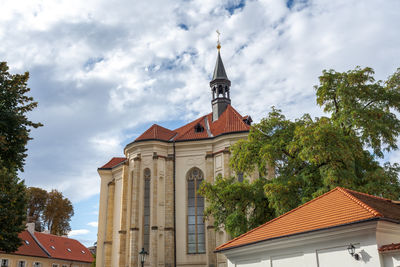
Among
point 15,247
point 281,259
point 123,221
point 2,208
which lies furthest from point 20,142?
point 123,221

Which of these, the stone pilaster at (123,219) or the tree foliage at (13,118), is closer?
the tree foliage at (13,118)

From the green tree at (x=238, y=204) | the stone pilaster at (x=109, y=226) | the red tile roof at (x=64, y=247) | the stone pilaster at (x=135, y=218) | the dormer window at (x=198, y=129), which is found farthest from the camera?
the red tile roof at (x=64, y=247)

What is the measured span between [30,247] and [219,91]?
24.0m

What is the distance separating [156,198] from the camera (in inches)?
1136

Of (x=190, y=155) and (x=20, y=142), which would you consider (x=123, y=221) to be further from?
(x=20, y=142)

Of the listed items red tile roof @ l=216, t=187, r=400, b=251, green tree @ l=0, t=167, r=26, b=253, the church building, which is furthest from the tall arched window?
red tile roof @ l=216, t=187, r=400, b=251

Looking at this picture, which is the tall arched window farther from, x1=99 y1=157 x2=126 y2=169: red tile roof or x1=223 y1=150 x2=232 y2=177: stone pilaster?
x1=99 y1=157 x2=126 y2=169: red tile roof

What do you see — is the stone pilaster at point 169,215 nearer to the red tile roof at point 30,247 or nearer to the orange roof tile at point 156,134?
the orange roof tile at point 156,134

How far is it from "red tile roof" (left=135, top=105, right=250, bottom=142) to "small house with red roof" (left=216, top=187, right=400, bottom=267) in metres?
17.8

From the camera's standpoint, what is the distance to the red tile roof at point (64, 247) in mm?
40562

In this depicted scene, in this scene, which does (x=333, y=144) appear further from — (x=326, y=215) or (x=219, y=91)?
(x=219, y=91)

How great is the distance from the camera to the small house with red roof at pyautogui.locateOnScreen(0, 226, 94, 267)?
3520 centimetres

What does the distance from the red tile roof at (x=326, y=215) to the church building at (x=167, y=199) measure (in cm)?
1530

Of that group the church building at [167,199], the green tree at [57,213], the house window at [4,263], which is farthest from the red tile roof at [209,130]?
the green tree at [57,213]
